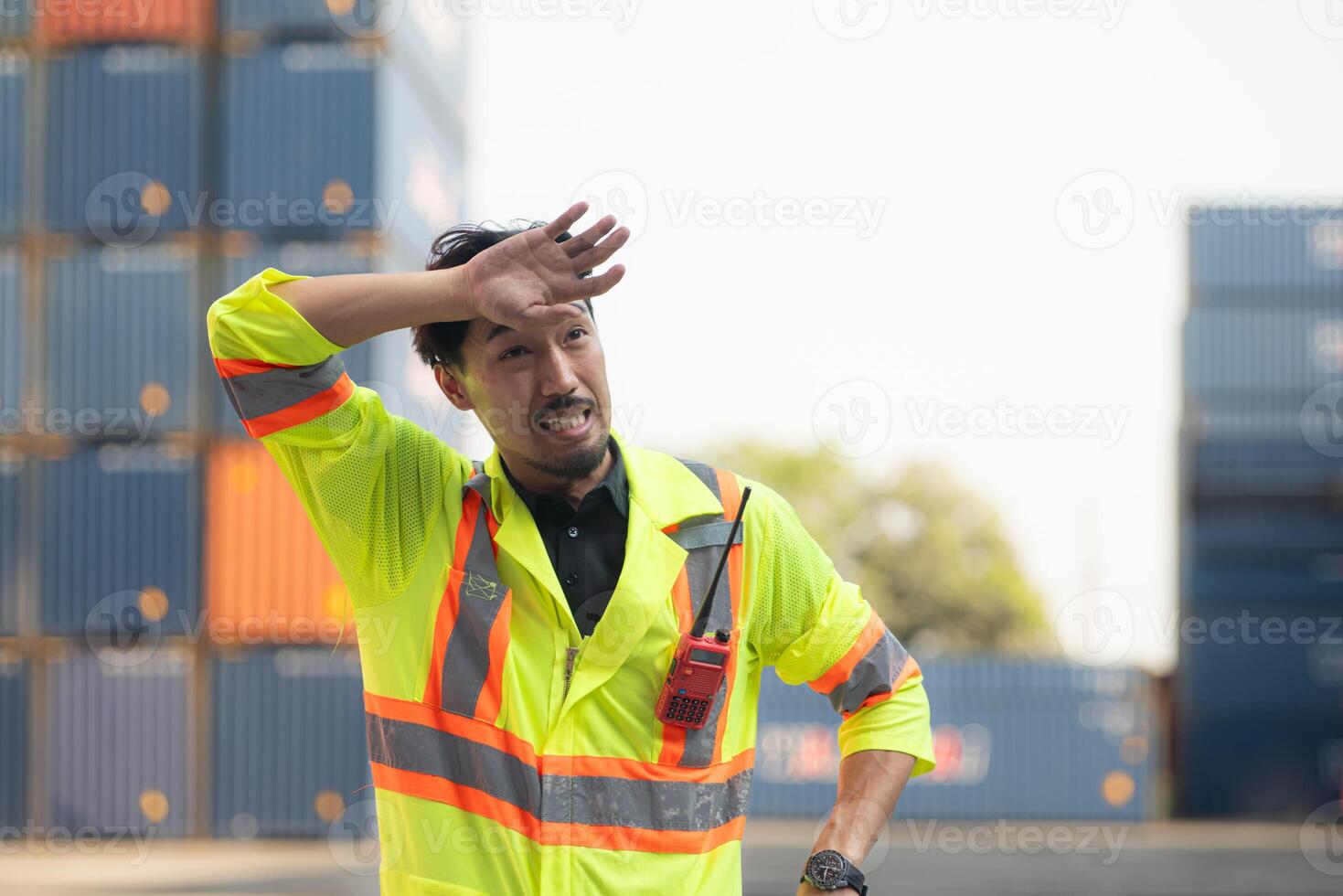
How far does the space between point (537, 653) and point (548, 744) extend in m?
0.16

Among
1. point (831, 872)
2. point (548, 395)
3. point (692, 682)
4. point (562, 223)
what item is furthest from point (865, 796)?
point (562, 223)

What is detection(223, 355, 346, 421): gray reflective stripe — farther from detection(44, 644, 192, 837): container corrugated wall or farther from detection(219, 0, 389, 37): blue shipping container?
detection(219, 0, 389, 37): blue shipping container

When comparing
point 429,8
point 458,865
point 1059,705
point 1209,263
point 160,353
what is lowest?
point 1059,705

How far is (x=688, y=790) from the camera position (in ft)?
8.20

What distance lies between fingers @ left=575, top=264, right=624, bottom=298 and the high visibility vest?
0.48 m

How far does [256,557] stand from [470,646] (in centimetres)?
1385

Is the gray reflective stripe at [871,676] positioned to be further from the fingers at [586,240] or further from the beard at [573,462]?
the fingers at [586,240]

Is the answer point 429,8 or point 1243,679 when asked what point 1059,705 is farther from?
point 429,8

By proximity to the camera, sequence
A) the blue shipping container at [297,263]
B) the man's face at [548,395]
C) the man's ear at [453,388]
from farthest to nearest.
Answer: the blue shipping container at [297,263]
the man's ear at [453,388]
the man's face at [548,395]

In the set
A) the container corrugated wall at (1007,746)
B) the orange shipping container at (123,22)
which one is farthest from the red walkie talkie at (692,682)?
the container corrugated wall at (1007,746)

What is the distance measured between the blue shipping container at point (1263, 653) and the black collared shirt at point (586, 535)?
24.5 metres

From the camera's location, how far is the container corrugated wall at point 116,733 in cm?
1584

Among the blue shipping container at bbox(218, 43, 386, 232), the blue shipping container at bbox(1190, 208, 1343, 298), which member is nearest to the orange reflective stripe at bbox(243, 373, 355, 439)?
the blue shipping container at bbox(218, 43, 386, 232)

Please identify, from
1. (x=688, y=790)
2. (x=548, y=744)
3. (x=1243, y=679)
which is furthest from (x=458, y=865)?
(x=1243, y=679)
